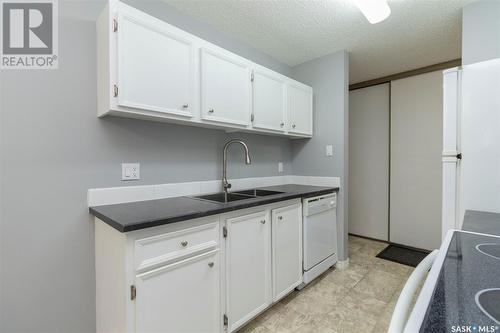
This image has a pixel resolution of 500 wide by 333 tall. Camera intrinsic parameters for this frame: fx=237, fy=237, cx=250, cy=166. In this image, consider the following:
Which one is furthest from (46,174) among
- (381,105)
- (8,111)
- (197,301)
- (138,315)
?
(381,105)

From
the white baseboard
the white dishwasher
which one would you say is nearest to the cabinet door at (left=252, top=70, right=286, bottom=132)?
the white dishwasher

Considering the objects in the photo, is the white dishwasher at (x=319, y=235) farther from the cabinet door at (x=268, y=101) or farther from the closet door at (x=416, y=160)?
the closet door at (x=416, y=160)

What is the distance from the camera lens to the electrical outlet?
1583 millimetres

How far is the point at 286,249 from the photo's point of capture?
189 cm

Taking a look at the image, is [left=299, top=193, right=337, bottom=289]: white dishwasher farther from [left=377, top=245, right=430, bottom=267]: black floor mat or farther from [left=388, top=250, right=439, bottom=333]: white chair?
[left=388, top=250, right=439, bottom=333]: white chair

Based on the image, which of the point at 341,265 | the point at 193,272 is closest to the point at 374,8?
the point at 193,272

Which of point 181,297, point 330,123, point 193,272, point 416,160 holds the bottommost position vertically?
point 181,297

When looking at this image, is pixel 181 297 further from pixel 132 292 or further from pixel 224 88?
pixel 224 88

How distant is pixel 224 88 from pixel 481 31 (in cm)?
191

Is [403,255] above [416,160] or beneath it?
beneath

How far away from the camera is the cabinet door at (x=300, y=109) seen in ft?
7.93

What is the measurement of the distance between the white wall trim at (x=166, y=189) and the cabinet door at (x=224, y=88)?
0.58 m

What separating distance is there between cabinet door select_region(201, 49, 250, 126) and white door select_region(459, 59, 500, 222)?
1.51m

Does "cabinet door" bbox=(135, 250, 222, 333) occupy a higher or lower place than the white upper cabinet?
lower
